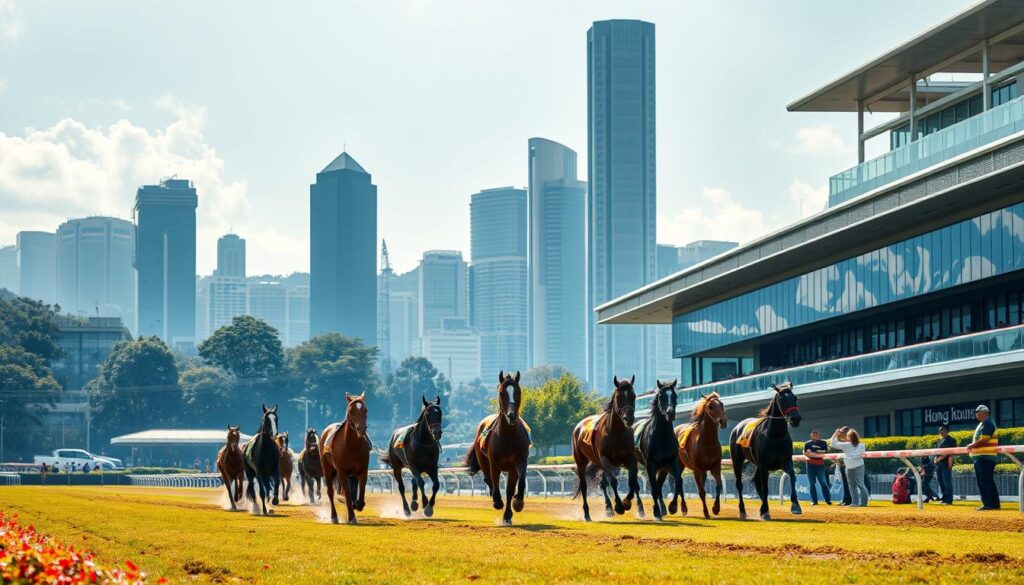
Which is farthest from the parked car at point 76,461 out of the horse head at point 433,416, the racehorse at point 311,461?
the horse head at point 433,416

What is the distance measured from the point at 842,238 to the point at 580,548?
45312mm

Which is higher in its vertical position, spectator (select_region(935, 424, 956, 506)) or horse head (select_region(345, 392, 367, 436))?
horse head (select_region(345, 392, 367, 436))

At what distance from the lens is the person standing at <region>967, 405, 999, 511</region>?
2720 centimetres

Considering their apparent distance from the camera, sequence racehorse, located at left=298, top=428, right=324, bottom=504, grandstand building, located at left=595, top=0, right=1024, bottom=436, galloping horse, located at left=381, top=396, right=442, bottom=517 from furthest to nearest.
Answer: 1. grandstand building, located at left=595, top=0, right=1024, bottom=436
2. racehorse, located at left=298, top=428, right=324, bottom=504
3. galloping horse, located at left=381, top=396, right=442, bottom=517

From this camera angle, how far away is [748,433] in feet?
91.1

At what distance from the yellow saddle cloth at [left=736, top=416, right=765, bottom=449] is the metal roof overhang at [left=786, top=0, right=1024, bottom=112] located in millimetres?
34051

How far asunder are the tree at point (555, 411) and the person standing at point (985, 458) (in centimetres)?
10217

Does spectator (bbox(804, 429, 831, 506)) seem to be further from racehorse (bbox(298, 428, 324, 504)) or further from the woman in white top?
racehorse (bbox(298, 428, 324, 504))

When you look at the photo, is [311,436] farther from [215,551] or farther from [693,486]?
[215,551]

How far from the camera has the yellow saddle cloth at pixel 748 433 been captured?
27266 mm

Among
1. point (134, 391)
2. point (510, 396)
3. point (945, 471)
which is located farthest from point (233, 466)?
point (134, 391)

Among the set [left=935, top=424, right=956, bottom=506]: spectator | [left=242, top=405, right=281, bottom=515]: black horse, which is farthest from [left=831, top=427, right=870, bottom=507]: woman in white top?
[left=242, top=405, right=281, bottom=515]: black horse

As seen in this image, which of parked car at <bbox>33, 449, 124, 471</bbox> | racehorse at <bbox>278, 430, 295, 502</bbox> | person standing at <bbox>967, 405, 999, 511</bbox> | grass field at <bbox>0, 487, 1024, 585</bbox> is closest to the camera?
grass field at <bbox>0, 487, 1024, 585</bbox>

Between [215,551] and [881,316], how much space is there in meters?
51.1
